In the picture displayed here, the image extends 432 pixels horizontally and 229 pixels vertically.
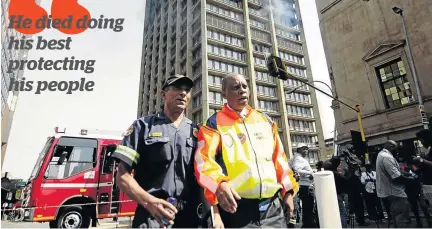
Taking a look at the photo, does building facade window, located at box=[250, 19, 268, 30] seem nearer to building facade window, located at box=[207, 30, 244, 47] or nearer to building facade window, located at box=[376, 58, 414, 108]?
building facade window, located at box=[207, 30, 244, 47]

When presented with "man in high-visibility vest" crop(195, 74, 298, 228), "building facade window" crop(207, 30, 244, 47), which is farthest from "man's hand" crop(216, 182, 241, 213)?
"building facade window" crop(207, 30, 244, 47)

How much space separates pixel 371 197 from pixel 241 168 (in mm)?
6877

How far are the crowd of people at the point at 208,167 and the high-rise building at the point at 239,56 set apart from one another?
2982 cm

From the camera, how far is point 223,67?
36562 mm

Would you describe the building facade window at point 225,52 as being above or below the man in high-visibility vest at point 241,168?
above

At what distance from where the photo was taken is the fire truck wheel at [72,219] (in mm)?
6433

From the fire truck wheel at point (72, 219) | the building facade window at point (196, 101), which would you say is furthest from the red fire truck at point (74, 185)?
the building facade window at point (196, 101)

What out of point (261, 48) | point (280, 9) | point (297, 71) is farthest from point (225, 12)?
point (280, 9)

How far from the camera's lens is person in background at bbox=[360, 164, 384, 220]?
6.51 m

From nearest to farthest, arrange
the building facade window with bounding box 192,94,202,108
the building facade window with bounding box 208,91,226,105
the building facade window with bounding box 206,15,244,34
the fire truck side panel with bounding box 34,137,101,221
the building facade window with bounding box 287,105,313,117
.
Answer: the fire truck side panel with bounding box 34,137,101,221 → the building facade window with bounding box 208,91,226,105 → the building facade window with bounding box 192,94,202,108 → the building facade window with bounding box 206,15,244,34 → the building facade window with bounding box 287,105,313,117

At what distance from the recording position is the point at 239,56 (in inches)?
1537

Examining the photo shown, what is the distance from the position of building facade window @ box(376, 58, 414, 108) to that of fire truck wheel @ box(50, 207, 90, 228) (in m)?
12.6

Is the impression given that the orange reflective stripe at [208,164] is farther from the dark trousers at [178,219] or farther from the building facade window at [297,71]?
the building facade window at [297,71]

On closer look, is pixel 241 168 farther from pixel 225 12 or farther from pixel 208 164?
pixel 225 12
